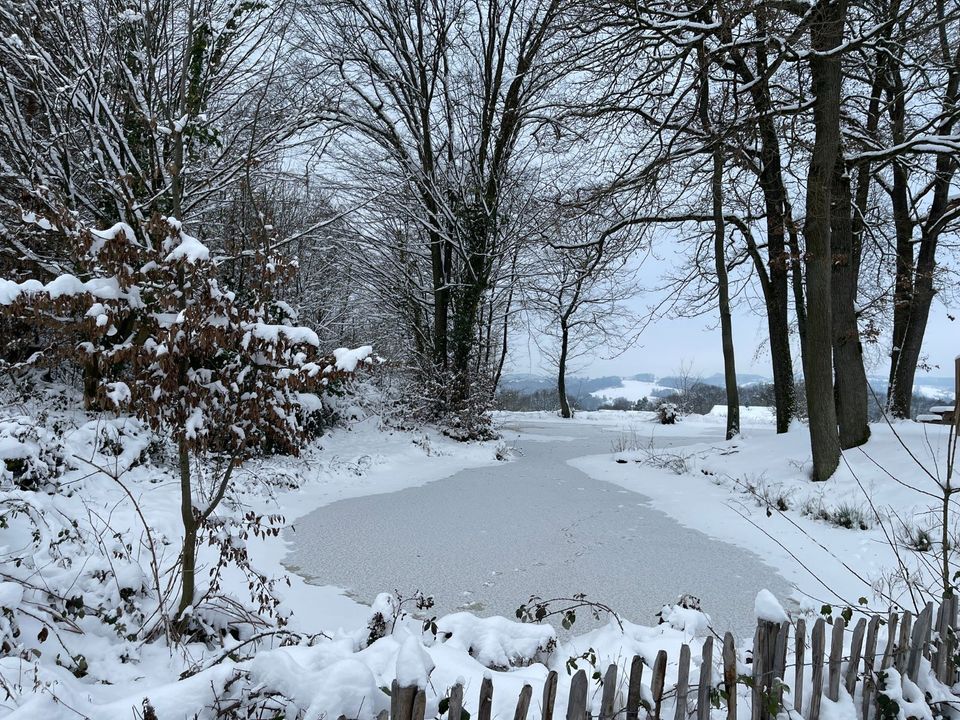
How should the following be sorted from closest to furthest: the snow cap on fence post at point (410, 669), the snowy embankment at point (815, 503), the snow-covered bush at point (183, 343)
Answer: the snow cap on fence post at point (410, 669), the snow-covered bush at point (183, 343), the snowy embankment at point (815, 503)

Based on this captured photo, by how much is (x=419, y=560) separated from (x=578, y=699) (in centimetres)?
361

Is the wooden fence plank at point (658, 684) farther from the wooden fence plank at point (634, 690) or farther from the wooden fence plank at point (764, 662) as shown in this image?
the wooden fence plank at point (764, 662)

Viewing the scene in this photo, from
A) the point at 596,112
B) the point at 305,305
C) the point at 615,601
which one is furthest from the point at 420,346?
the point at 615,601

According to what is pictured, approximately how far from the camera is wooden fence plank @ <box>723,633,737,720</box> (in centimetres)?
188

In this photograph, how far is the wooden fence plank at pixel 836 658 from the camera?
2.20 metres

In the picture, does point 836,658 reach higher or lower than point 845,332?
lower

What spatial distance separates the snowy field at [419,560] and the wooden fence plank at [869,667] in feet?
1.91

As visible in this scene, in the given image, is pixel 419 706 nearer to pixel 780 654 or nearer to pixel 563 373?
pixel 780 654

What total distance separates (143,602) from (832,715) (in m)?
3.59

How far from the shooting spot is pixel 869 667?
91.8 inches

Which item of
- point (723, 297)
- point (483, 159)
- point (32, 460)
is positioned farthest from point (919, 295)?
point (32, 460)

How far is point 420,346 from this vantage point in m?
16.0

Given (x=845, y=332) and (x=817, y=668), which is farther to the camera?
(x=845, y=332)

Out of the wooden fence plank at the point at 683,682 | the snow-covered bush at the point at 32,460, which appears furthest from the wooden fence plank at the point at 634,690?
the snow-covered bush at the point at 32,460
